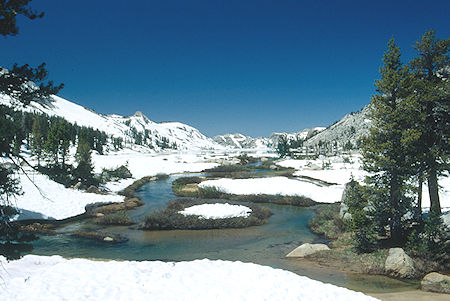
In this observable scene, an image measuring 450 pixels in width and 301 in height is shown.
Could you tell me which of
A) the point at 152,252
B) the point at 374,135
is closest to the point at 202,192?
the point at 152,252

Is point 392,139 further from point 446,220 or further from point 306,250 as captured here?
point 306,250

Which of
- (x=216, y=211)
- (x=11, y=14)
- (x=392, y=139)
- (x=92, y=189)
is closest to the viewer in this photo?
(x=11, y=14)

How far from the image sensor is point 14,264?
14.0 m

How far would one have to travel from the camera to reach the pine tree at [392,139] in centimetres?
1733

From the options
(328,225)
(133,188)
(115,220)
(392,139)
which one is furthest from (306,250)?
(133,188)

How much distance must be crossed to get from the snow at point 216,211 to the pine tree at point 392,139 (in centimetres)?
1302

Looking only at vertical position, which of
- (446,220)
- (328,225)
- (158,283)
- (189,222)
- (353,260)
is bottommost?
(353,260)

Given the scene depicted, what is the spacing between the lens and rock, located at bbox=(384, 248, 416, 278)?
14375 mm

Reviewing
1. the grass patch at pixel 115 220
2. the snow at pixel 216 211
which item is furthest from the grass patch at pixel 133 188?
the snow at pixel 216 211

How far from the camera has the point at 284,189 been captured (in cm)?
4050

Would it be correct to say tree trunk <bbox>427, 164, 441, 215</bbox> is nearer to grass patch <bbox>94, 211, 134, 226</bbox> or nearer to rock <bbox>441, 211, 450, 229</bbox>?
rock <bbox>441, 211, 450, 229</bbox>

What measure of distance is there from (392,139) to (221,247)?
14008mm

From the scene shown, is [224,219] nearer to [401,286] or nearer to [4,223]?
[401,286]

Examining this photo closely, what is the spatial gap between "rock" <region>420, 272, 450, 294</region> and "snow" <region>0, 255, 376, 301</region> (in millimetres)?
4414
